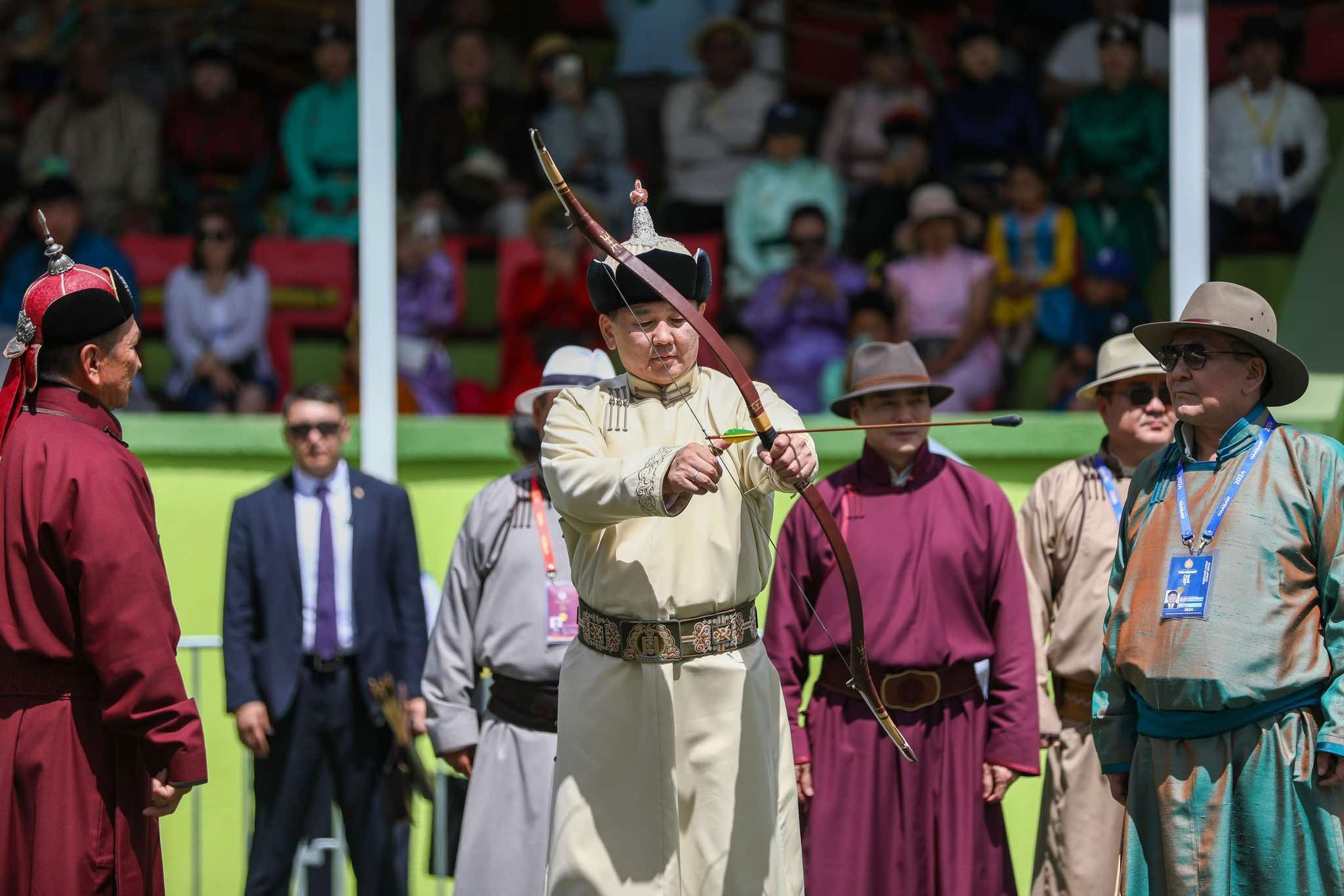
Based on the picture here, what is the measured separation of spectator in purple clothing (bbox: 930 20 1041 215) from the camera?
9.42 m

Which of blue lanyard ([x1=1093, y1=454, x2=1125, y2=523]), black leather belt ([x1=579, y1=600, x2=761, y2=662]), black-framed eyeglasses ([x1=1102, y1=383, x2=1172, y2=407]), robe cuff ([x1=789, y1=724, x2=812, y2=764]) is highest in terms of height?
black-framed eyeglasses ([x1=1102, y1=383, x2=1172, y2=407])

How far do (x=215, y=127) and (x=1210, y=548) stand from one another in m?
7.77

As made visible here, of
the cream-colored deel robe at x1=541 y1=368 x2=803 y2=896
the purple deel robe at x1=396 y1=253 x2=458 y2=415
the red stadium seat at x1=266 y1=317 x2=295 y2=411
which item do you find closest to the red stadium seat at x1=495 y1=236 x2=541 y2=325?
the purple deel robe at x1=396 y1=253 x2=458 y2=415

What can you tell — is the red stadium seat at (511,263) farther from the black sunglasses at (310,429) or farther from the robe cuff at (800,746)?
the robe cuff at (800,746)

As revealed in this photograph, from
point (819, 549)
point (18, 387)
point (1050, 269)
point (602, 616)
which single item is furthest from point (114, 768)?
point (1050, 269)

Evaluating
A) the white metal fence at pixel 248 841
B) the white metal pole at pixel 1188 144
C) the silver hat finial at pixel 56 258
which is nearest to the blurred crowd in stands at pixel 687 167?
the white metal pole at pixel 1188 144

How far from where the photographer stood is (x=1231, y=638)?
394cm

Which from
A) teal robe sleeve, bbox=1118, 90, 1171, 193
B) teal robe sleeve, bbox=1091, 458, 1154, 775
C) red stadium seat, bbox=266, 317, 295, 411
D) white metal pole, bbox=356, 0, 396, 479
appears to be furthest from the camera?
red stadium seat, bbox=266, 317, 295, 411

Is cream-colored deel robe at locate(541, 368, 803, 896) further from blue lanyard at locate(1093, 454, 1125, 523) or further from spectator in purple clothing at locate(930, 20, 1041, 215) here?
spectator in purple clothing at locate(930, 20, 1041, 215)

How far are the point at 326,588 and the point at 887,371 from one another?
211 cm

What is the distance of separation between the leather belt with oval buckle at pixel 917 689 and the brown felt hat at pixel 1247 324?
4.19 feet

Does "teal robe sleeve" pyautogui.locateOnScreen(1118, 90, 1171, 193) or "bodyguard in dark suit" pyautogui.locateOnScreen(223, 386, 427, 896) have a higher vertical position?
"teal robe sleeve" pyautogui.locateOnScreen(1118, 90, 1171, 193)

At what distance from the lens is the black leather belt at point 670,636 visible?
400 centimetres

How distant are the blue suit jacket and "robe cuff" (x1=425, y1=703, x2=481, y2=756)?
1.72ft
